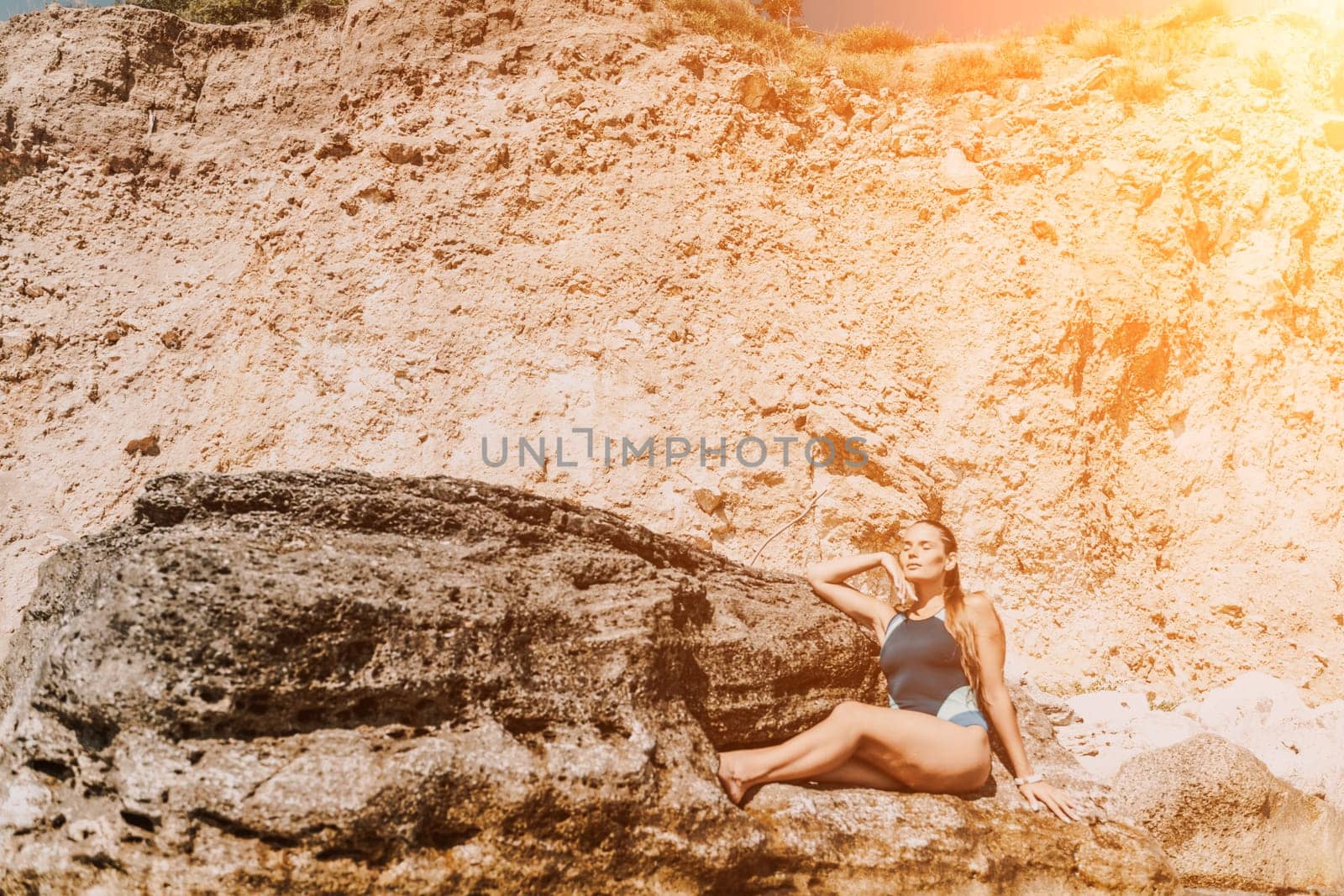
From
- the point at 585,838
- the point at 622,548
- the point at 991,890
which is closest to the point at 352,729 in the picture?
the point at 585,838

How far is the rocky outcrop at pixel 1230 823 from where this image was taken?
431 centimetres

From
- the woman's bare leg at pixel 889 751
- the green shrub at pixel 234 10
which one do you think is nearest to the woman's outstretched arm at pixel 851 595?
the woman's bare leg at pixel 889 751

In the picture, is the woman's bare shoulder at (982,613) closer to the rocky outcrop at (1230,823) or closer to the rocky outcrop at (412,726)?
the rocky outcrop at (412,726)

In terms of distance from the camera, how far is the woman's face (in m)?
4.21

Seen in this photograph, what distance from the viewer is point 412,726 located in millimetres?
3082

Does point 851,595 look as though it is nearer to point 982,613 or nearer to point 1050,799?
point 982,613

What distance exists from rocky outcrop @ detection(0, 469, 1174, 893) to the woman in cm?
11

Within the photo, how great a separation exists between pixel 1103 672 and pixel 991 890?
3.87 meters

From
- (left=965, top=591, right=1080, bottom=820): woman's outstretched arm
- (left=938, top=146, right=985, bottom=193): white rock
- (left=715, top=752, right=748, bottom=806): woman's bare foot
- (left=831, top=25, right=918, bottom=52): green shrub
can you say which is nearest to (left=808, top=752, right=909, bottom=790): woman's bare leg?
(left=715, top=752, right=748, bottom=806): woman's bare foot

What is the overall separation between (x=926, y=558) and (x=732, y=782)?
146 centimetres

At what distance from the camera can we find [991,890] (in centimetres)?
353

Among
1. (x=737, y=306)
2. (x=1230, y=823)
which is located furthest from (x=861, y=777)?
(x=737, y=306)

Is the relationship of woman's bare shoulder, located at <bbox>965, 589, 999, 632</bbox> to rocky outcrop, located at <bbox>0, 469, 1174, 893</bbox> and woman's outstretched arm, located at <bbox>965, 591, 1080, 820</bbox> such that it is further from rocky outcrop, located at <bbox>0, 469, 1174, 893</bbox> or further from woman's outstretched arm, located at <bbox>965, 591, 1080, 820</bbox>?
rocky outcrop, located at <bbox>0, 469, 1174, 893</bbox>

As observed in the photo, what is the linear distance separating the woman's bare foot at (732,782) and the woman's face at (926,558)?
1323mm
